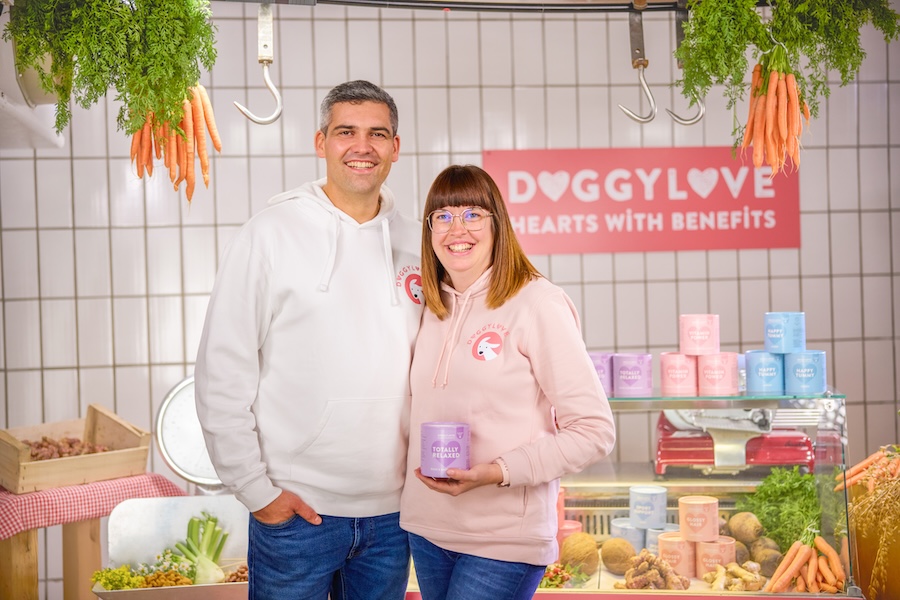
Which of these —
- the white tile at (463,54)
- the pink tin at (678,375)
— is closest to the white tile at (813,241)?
the white tile at (463,54)

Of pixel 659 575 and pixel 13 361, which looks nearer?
pixel 659 575

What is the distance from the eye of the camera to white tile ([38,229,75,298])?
179 inches

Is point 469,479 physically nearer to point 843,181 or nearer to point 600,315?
point 600,315

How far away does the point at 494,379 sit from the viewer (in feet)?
6.90

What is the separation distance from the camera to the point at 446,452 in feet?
6.53

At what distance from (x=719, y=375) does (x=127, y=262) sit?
3.11m

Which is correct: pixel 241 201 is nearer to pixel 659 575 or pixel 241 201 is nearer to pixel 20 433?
pixel 20 433

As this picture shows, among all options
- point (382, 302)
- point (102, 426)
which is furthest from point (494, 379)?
point (102, 426)

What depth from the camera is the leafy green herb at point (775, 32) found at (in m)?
2.39

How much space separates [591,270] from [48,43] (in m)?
3.13

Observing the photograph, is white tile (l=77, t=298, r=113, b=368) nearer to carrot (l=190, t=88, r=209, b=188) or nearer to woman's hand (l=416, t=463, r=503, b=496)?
carrot (l=190, t=88, r=209, b=188)

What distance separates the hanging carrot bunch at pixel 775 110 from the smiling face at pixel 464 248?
992 millimetres

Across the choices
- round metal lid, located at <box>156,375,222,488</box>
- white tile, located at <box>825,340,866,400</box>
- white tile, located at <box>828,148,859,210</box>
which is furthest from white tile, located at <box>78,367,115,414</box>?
white tile, located at <box>828,148,859,210</box>

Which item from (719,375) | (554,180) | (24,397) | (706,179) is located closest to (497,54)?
(554,180)
